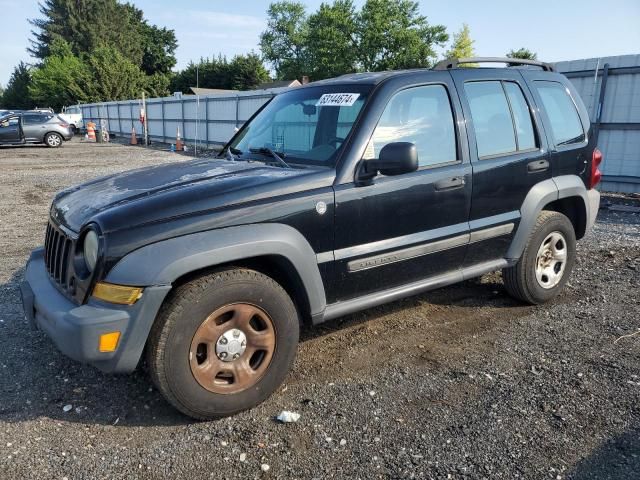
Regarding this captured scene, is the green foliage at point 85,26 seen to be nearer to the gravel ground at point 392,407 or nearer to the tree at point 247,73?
the tree at point 247,73

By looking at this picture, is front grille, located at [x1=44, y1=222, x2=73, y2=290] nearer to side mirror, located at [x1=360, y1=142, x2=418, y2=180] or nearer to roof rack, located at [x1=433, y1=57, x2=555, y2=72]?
side mirror, located at [x1=360, y1=142, x2=418, y2=180]

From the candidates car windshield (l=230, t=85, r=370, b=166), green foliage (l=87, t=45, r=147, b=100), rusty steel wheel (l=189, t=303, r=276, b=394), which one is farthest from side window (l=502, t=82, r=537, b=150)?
green foliage (l=87, t=45, r=147, b=100)

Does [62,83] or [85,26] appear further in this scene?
[85,26]

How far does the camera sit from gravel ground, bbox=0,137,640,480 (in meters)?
2.52

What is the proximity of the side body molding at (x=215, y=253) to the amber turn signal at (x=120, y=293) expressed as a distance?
28 mm

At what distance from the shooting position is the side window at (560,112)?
4.29 meters

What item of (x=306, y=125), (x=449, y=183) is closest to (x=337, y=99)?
(x=306, y=125)

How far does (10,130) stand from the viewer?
21.6 metres

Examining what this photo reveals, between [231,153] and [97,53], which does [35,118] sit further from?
[97,53]

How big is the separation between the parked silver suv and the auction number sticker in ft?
73.4

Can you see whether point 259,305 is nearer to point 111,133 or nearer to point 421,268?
point 421,268

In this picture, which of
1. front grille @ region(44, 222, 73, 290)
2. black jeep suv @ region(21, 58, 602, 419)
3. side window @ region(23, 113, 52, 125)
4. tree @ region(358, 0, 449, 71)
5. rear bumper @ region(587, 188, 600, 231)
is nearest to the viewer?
black jeep suv @ region(21, 58, 602, 419)

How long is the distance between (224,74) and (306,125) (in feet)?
272

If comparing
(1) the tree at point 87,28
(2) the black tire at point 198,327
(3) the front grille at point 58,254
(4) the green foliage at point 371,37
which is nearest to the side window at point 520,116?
(2) the black tire at point 198,327
